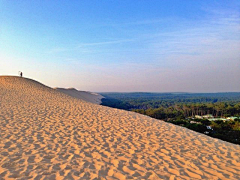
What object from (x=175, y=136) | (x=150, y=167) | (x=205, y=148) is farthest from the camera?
(x=175, y=136)

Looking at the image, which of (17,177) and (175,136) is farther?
(175,136)

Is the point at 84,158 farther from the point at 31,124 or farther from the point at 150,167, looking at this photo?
the point at 31,124

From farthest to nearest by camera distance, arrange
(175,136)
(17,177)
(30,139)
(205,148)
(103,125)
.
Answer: (103,125)
(175,136)
(205,148)
(30,139)
(17,177)

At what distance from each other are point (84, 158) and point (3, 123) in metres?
6.00

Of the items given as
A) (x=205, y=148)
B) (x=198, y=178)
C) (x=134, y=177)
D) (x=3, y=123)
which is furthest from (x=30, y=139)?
(x=205, y=148)

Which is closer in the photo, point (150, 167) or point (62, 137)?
point (150, 167)

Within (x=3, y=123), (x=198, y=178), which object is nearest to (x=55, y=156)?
(x=198, y=178)

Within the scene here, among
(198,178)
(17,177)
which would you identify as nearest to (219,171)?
(198,178)

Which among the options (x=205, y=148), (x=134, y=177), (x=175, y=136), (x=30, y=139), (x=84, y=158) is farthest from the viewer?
(x=175, y=136)

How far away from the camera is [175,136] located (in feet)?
27.1

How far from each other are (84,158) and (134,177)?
1.67 meters

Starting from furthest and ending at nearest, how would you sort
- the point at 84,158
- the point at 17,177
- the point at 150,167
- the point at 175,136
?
the point at 175,136 → the point at 84,158 → the point at 150,167 → the point at 17,177

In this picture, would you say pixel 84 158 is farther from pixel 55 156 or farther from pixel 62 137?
pixel 62 137

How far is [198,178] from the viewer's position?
432cm
